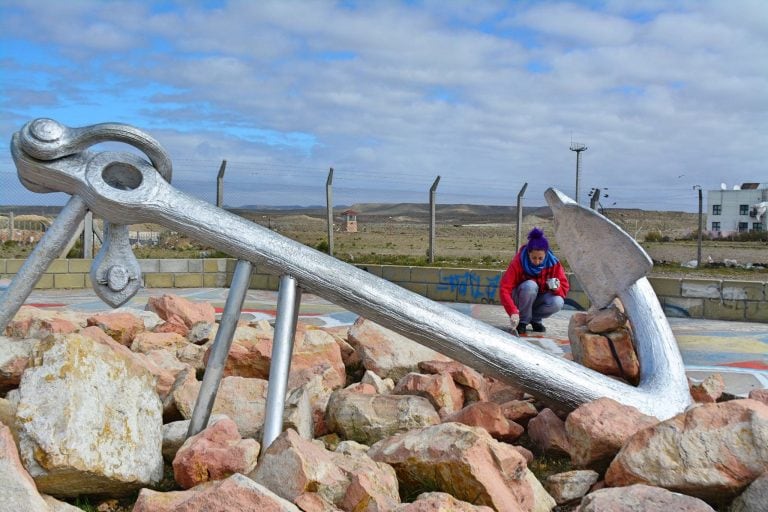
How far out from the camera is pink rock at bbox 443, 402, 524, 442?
10.0 ft

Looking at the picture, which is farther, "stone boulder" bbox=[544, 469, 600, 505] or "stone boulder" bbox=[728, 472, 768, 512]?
"stone boulder" bbox=[544, 469, 600, 505]

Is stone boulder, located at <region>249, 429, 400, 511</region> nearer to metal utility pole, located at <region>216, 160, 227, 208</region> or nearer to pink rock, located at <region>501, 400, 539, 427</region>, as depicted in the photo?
pink rock, located at <region>501, 400, 539, 427</region>

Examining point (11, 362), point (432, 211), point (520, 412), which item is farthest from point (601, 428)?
point (432, 211)

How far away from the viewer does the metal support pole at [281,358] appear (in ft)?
8.59

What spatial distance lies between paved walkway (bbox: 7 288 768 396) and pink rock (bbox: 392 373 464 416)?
6.39 ft

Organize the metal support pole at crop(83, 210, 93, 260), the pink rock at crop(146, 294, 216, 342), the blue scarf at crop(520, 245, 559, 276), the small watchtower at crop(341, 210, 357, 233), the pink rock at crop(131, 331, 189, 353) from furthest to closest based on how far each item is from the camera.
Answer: the small watchtower at crop(341, 210, 357, 233), the metal support pole at crop(83, 210, 93, 260), the blue scarf at crop(520, 245, 559, 276), the pink rock at crop(146, 294, 216, 342), the pink rock at crop(131, 331, 189, 353)

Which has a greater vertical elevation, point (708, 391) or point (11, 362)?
point (11, 362)

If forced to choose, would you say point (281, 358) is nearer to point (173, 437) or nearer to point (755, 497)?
point (173, 437)

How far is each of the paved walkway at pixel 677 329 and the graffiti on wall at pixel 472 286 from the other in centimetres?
18

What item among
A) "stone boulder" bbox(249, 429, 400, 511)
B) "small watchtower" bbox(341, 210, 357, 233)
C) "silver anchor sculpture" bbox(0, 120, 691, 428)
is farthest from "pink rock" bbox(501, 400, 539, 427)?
"small watchtower" bbox(341, 210, 357, 233)

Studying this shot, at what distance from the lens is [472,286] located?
9.07m

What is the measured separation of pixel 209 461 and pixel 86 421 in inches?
16.1

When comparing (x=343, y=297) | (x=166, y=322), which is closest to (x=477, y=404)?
(x=343, y=297)

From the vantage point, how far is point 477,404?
3.10 meters
